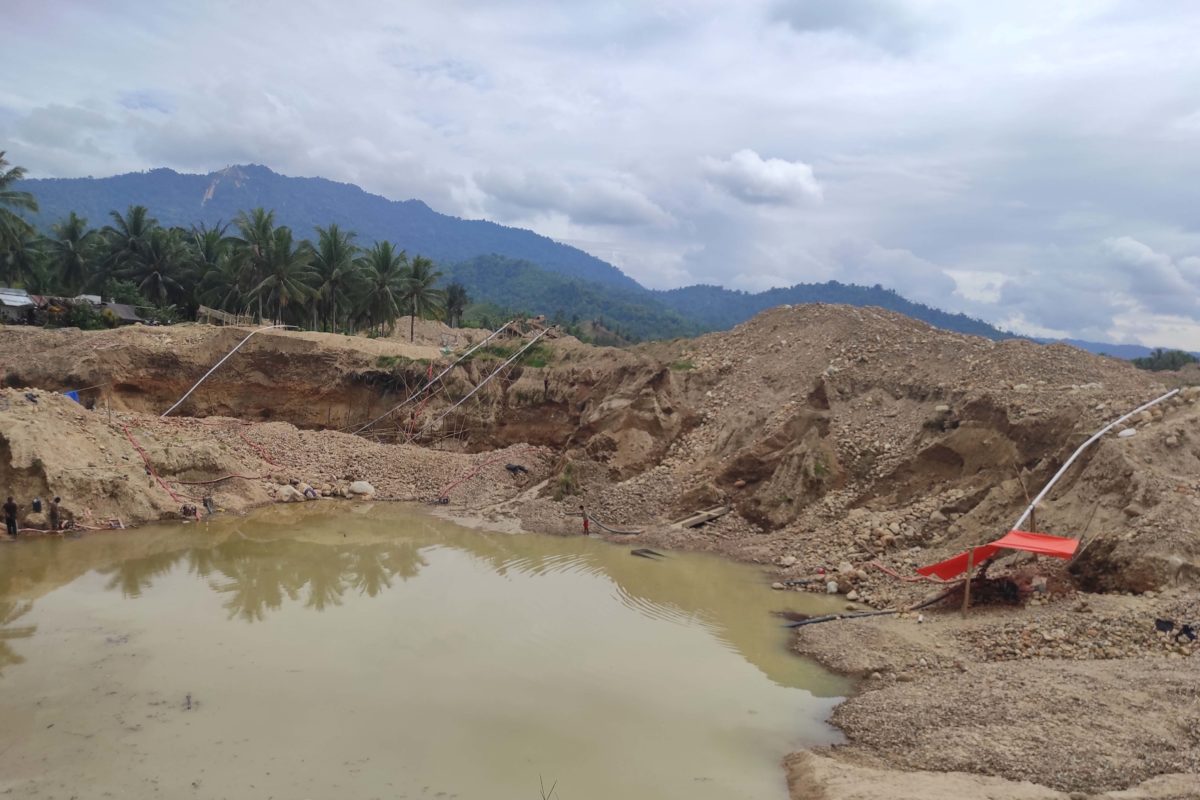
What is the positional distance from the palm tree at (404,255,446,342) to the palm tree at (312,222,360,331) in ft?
9.64

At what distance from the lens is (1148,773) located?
6.54 meters

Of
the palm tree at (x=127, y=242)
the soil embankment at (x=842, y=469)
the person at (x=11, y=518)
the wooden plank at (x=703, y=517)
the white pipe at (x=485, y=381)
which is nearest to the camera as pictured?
the soil embankment at (x=842, y=469)

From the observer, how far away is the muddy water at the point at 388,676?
7375mm

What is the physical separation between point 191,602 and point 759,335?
649 inches

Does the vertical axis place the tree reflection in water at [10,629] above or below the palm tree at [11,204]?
below

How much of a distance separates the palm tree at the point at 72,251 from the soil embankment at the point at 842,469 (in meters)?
19.4

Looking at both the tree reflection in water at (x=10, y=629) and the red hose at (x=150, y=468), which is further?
the red hose at (x=150, y=468)

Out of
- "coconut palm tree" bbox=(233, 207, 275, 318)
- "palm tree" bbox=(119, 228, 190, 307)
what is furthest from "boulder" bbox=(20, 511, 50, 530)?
"palm tree" bbox=(119, 228, 190, 307)

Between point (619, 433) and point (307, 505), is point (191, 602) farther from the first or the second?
point (619, 433)

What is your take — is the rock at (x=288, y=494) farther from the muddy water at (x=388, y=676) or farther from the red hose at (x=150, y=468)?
the muddy water at (x=388, y=676)

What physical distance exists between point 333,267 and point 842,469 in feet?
89.3

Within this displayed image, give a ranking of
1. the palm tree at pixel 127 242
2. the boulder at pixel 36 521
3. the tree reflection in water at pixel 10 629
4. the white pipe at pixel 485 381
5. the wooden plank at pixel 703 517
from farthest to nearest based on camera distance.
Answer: the palm tree at pixel 127 242 < the white pipe at pixel 485 381 < the wooden plank at pixel 703 517 < the boulder at pixel 36 521 < the tree reflection in water at pixel 10 629

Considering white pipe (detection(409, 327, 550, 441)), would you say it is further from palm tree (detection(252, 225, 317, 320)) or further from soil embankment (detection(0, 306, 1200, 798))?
palm tree (detection(252, 225, 317, 320))

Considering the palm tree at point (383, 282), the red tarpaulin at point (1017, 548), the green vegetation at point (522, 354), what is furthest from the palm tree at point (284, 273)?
the red tarpaulin at point (1017, 548)
